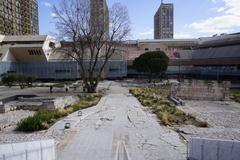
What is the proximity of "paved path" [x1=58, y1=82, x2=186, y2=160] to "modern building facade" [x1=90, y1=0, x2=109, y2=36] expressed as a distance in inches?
994

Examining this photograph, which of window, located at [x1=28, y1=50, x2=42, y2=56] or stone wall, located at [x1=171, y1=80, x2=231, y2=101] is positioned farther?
window, located at [x1=28, y1=50, x2=42, y2=56]

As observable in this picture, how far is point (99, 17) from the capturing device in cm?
4438

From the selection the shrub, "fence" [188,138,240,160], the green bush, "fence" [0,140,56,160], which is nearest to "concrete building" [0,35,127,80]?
the shrub

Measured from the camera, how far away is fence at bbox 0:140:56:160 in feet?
30.3

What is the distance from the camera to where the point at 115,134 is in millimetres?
15594

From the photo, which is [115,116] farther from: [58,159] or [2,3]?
[2,3]

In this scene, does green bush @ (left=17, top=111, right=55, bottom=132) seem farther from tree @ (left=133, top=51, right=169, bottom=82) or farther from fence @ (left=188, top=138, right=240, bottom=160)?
tree @ (left=133, top=51, right=169, bottom=82)

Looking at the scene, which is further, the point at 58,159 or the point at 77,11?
the point at 77,11

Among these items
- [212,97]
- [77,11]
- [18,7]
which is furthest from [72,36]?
[18,7]

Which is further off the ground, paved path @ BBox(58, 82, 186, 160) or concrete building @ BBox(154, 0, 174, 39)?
concrete building @ BBox(154, 0, 174, 39)

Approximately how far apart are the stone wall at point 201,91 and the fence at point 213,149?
1059 inches

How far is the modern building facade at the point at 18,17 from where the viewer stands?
96.0 meters

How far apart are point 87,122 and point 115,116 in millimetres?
3076

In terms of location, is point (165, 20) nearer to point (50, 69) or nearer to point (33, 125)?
point (50, 69)
